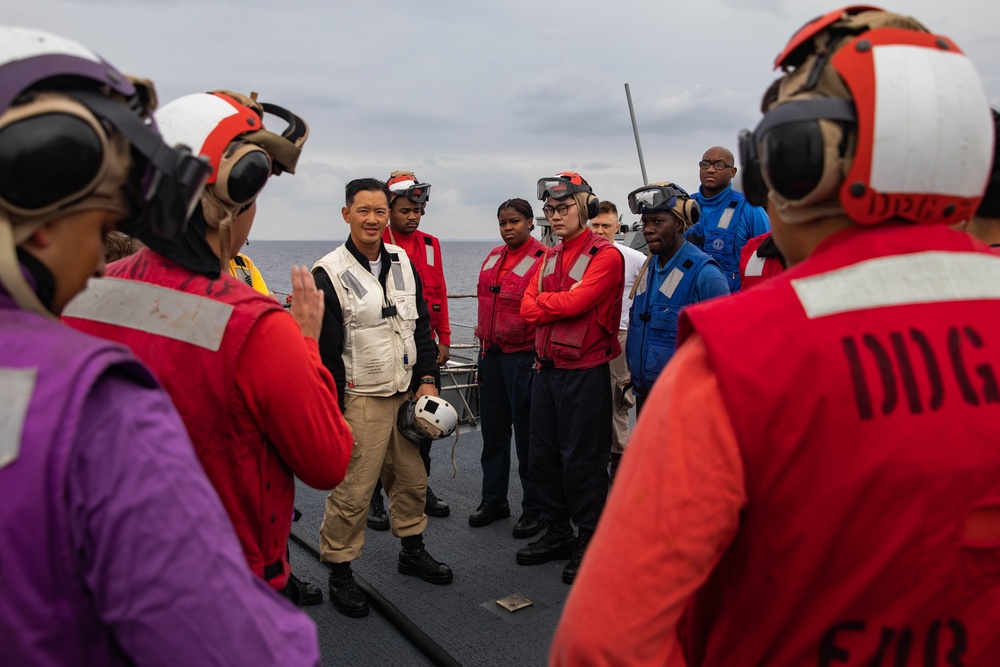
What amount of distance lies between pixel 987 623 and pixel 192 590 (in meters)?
1.15

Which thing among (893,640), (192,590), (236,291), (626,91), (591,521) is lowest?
(591,521)

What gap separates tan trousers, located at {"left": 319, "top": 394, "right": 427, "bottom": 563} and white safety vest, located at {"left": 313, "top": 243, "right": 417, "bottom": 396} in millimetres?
96

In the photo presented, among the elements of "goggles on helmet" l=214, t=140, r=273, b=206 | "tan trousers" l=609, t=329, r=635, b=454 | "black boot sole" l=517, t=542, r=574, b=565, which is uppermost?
"goggles on helmet" l=214, t=140, r=273, b=206

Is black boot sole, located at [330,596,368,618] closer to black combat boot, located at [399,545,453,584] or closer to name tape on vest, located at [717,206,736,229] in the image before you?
black combat boot, located at [399,545,453,584]

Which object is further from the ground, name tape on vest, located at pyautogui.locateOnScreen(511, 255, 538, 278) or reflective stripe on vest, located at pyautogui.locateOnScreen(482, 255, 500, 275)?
reflective stripe on vest, located at pyautogui.locateOnScreen(482, 255, 500, 275)

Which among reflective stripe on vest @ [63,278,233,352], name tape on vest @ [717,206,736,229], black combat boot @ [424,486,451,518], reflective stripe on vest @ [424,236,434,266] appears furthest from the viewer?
name tape on vest @ [717,206,736,229]

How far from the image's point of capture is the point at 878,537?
113 centimetres

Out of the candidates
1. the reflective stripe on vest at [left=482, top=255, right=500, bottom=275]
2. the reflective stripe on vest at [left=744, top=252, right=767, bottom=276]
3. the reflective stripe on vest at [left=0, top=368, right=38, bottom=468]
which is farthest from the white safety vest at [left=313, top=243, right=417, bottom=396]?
the reflective stripe on vest at [left=0, top=368, right=38, bottom=468]

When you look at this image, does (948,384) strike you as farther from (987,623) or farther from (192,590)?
(192,590)

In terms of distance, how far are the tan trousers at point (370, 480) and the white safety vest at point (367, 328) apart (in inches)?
3.8

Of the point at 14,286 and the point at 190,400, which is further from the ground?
the point at 14,286

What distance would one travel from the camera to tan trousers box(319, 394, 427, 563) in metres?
4.09

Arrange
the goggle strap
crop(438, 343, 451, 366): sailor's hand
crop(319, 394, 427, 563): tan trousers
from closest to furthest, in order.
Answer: the goggle strap
crop(319, 394, 427, 563): tan trousers
crop(438, 343, 451, 366): sailor's hand

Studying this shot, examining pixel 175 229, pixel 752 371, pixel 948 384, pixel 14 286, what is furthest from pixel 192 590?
pixel 948 384
